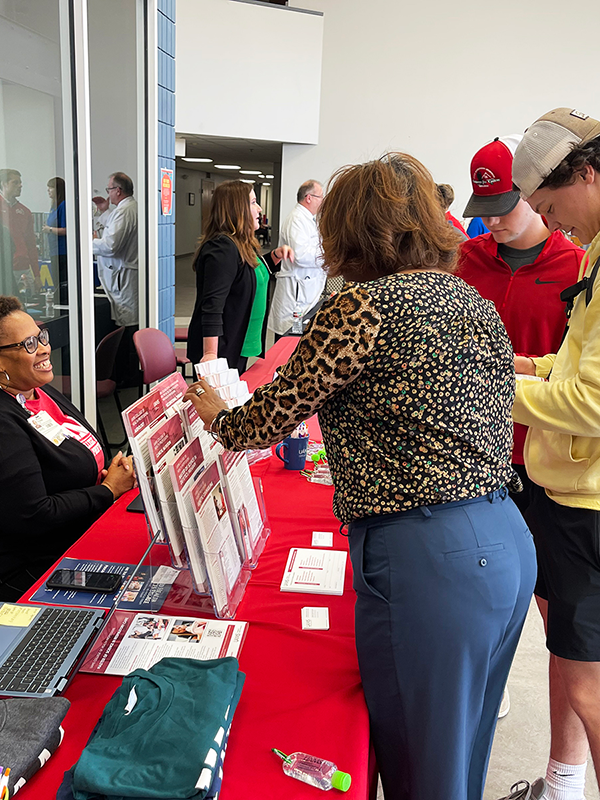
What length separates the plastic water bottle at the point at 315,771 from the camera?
0.90 m

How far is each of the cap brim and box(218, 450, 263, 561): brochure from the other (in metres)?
0.95

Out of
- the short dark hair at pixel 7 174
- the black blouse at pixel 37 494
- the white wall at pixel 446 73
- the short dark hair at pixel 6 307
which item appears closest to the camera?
the black blouse at pixel 37 494

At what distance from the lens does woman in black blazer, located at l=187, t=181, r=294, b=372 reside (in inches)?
127

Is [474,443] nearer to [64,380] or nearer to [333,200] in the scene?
[333,200]

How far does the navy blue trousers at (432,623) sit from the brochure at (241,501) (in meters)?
0.38

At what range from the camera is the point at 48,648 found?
1140 mm

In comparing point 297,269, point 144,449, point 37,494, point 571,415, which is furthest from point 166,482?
point 297,269

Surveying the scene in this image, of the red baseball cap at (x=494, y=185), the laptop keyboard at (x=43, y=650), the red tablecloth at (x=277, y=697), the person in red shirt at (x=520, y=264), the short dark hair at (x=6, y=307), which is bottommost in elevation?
the red tablecloth at (x=277, y=697)

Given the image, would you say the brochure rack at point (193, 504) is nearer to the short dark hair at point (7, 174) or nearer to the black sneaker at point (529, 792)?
the black sneaker at point (529, 792)

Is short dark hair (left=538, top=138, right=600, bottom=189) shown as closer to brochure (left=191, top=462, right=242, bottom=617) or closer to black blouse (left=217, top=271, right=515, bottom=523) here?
black blouse (left=217, top=271, right=515, bottom=523)

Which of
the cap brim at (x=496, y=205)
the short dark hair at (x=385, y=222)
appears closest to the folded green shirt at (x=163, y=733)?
the short dark hair at (x=385, y=222)

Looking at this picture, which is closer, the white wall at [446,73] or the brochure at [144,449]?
the brochure at [144,449]

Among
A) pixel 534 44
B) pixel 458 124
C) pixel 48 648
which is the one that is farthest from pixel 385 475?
pixel 534 44

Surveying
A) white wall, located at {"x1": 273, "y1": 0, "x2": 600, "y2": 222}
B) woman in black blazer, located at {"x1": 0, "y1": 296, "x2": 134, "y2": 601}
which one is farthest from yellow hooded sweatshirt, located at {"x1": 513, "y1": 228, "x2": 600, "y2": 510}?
white wall, located at {"x1": 273, "y1": 0, "x2": 600, "y2": 222}
